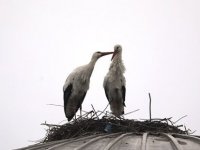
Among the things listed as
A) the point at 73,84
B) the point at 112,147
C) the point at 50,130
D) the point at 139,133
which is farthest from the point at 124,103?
the point at 112,147

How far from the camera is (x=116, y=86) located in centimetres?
1099

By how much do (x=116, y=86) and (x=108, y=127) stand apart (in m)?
3.86

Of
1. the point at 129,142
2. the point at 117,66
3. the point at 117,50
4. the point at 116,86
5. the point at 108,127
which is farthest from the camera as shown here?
the point at 117,50

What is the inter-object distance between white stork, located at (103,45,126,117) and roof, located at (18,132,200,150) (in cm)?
421

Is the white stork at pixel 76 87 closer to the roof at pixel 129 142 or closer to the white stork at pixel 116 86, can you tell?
the white stork at pixel 116 86

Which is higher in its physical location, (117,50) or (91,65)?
(117,50)

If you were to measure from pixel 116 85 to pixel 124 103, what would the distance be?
0.50 metres

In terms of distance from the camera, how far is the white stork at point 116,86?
1103 centimetres

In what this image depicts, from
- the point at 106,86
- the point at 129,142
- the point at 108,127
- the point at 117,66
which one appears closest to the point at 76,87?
the point at 106,86

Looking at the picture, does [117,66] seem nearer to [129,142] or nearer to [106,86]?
Answer: [106,86]

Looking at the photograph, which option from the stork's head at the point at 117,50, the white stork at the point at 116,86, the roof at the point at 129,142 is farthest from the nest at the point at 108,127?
the stork's head at the point at 117,50

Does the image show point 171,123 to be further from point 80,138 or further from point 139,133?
point 80,138

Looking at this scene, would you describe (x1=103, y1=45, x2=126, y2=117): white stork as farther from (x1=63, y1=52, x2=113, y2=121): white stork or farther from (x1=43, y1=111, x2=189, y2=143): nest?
(x1=43, y1=111, x2=189, y2=143): nest

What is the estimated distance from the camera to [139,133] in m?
6.78
